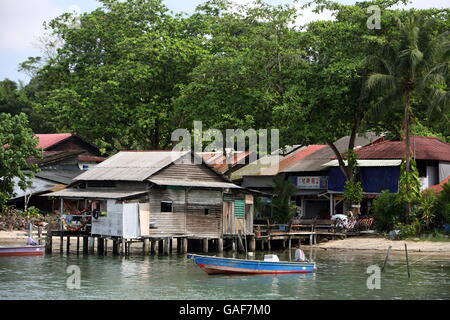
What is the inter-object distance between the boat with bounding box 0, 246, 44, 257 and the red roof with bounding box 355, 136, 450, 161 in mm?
25825

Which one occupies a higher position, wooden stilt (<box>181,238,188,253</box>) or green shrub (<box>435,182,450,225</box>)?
green shrub (<box>435,182,450,225</box>)

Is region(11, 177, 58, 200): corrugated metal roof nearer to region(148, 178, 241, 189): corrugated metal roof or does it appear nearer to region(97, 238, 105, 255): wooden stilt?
region(97, 238, 105, 255): wooden stilt

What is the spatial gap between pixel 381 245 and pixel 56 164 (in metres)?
31.1

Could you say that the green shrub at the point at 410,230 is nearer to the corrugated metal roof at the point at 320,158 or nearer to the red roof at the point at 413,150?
the red roof at the point at 413,150

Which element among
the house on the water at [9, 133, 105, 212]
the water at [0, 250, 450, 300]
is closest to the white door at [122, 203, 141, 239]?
the water at [0, 250, 450, 300]

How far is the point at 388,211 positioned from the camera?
51625 mm

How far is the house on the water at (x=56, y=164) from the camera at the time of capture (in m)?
63.2

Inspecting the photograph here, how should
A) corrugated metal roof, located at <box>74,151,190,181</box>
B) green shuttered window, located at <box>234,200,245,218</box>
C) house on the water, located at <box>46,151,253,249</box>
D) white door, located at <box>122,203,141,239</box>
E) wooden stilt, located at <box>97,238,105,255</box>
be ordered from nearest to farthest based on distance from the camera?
white door, located at <box>122,203,141,239</box>
house on the water, located at <box>46,151,253,249</box>
corrugated metal roof, located at <box>74,151,190,181</box>
wooden stilt, located at <box>97,238,105,255</box>
green shuttered window, located at <box>234,200,245,218</box>

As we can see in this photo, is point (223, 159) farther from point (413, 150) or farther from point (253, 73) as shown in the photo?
point (413, 150)

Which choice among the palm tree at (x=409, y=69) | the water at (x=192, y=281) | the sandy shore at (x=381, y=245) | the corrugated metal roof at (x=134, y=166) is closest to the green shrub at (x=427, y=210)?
the palm tree at (x=409, y=69)

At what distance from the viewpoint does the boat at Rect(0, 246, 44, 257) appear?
1724 inches

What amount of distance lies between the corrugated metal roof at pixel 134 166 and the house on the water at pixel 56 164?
14.3m
